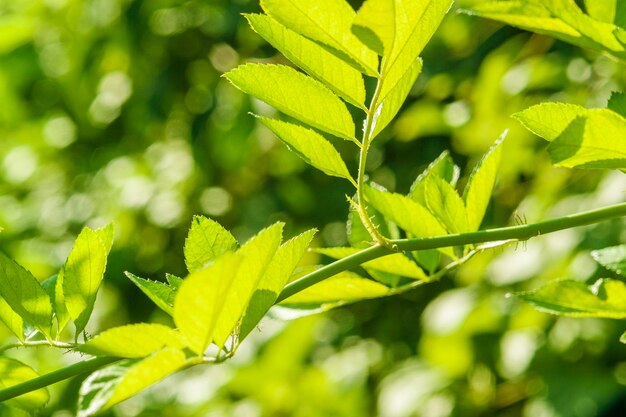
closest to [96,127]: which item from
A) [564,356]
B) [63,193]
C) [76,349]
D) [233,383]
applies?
[63,193]

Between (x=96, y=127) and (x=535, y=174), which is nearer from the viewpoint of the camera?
(x=535, y=174)

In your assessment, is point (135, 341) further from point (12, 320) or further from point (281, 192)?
point (281, 192)

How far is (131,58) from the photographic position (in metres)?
2.11

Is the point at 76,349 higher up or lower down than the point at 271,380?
higher up

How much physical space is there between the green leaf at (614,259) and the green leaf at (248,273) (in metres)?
0.27

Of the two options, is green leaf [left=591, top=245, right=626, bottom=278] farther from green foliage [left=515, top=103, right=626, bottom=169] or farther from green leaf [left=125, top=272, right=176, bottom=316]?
green leaf [left=125, top=272, right=176, bottom=316]

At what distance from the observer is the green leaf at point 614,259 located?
1.99 feet

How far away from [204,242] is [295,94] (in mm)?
113

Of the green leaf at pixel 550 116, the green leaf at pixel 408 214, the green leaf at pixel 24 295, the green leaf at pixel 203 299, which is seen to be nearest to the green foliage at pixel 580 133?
the green leaf at pixel 550 116

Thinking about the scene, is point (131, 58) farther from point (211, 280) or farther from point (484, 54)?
point (211, 280)

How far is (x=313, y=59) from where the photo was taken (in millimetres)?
533

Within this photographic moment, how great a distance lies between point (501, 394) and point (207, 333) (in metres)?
1.36

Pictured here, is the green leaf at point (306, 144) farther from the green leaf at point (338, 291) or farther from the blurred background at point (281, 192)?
the blurred background at point (281, 192)

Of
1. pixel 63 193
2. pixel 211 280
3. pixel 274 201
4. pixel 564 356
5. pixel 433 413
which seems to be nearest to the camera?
pixel 211 280
